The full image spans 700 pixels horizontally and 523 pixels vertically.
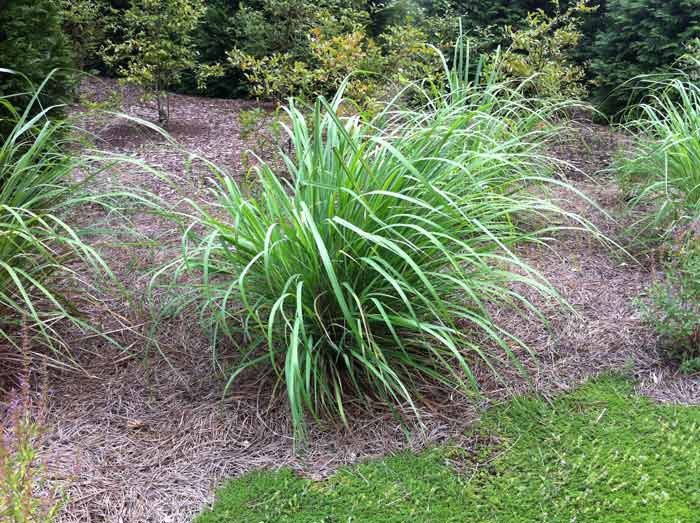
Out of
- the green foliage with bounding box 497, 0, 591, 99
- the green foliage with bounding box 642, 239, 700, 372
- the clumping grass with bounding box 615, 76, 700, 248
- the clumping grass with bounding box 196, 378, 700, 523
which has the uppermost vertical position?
the green foliage with bounding box 497, 0, 591, 99

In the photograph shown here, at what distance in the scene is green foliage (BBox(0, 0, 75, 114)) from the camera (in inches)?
125

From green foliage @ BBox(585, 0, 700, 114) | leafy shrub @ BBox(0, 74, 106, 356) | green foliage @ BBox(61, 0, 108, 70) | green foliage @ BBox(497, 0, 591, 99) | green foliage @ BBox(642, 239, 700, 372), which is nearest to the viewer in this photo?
leafy shrub @ BBox(0, 74, 106, 356)

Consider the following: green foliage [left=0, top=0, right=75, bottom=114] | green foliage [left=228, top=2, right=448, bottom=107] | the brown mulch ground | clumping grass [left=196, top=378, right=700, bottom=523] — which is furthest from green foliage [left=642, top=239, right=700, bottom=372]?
green foliage [left=0, top=0, right=75, bottom=114]

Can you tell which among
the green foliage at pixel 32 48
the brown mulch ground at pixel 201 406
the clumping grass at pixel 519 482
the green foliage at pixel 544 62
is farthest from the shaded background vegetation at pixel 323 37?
the clumping grass at pixel 519 482

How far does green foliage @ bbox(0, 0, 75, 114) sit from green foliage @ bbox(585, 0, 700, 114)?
13.8ft

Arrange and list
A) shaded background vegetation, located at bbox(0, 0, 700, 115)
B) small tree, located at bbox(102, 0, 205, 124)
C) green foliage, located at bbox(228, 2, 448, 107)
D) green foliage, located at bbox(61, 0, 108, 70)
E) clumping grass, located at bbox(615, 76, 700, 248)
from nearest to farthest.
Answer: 1. clumping grass, located at bbox(615, 76, 700, 248)
2. shaded background vegetation, located at bbox(0, 0, 700, 115)
3. green foliage, located at bbox(228, 2, 448, 107)
4. small tree, located at bbox(102, 0, 205, 124)
5. green foliage, located at bbox(61, 0, 108, 70)

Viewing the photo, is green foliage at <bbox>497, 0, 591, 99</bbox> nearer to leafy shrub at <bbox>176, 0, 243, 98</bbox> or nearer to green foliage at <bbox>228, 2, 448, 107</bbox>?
green foliage at <bbox>228, 2, 448, 107</bbox>

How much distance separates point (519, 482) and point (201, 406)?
3.59 ft

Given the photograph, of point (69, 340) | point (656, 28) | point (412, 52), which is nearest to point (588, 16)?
point (656, 28)

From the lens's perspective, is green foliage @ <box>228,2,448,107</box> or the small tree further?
the small tree

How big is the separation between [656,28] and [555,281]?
3449 mm

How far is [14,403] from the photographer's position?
1.26m

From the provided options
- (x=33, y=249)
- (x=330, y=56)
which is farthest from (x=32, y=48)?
(x=330, y=56)

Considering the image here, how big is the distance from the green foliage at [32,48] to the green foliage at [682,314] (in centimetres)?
313
